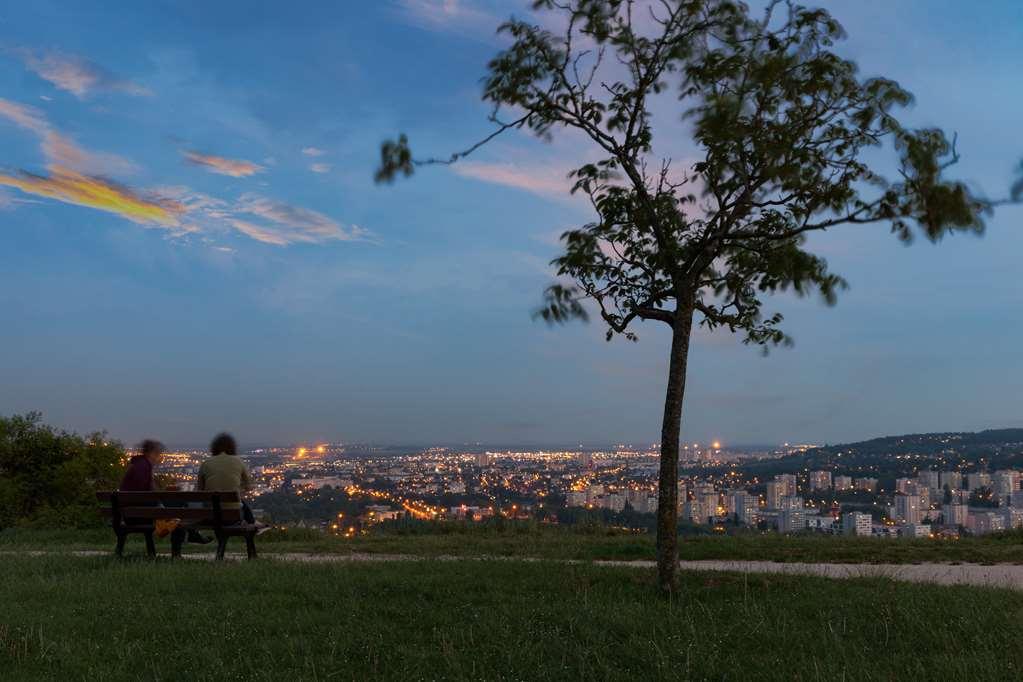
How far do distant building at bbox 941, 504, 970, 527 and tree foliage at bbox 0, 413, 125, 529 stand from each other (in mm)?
19369

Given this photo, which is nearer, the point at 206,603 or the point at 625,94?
the point at 206,603

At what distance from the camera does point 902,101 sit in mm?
7469

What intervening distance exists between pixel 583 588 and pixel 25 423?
15.5 m

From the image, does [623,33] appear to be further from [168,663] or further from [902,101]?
[168,663]

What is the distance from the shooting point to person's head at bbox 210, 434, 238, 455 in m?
11.2

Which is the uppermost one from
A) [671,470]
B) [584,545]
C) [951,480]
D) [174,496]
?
[671,470]

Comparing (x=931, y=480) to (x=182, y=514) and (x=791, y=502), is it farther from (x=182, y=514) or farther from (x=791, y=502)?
Answer: (x=182, y=514)

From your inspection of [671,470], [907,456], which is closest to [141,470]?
[671,470]

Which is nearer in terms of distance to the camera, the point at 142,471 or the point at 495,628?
the point at 495,628

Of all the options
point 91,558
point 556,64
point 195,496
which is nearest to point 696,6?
point 556,64

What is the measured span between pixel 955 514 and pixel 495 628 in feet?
60.4

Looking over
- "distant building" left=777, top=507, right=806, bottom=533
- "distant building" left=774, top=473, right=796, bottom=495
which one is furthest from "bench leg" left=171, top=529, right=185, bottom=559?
"distant building" left=774, top=473, right=796, bottom=495

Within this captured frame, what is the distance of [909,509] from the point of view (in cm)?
2100

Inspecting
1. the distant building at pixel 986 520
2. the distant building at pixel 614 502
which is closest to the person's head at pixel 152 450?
the distant building at pixel 614 502
